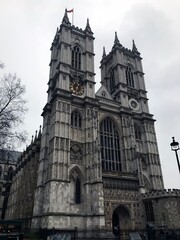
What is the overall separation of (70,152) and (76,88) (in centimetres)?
1094

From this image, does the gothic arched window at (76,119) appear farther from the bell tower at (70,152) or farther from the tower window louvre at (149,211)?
the tower window louvre at (149,211)

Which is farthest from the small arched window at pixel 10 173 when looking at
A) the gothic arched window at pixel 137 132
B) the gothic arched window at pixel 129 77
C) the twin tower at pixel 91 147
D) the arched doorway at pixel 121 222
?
the gothic arched window at pixel 129 77

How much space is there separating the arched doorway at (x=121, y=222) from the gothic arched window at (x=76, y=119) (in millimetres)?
12535

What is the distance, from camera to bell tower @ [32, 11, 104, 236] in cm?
2538

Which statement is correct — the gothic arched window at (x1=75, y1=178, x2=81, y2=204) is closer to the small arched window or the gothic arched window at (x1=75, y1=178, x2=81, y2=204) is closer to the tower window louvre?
the tower window louvre

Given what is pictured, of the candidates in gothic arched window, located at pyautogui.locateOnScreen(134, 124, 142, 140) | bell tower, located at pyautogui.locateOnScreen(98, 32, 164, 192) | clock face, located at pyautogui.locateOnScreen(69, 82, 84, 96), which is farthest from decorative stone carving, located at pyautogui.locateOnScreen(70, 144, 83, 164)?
gothic arched window, located at pyautogui.locateOnScreen(134, 124, 142, 140)

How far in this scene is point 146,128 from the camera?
1485 inches

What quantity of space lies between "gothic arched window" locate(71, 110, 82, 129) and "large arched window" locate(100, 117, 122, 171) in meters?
3.88

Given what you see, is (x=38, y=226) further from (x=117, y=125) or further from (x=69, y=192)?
(x=117, y=125)

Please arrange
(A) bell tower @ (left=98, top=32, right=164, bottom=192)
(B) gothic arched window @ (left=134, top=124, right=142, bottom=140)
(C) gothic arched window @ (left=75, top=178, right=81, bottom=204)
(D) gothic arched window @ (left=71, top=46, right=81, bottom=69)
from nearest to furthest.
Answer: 1. (C) gothic arched window @ (left=75, top=178, right=81, bottom=204)
2. (A) bell tower @ (left=98, top=32, right=164, bottom=192)
3. (B) gothic arched window @ (left=134, top=124, right=142, bottom=140)
4. (D) gothic arched window @ (left=71, top=46, right=81, bottom=69)

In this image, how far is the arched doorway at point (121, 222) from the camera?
89.9ft

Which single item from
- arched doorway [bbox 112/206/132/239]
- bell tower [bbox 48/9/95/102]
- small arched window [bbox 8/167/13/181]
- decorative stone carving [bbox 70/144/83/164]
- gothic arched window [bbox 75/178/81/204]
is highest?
bell tower [bbox 48/9/95/102]

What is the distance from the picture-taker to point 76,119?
1286 inches

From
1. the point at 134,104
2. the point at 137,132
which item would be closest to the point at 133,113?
the point at 134,104
